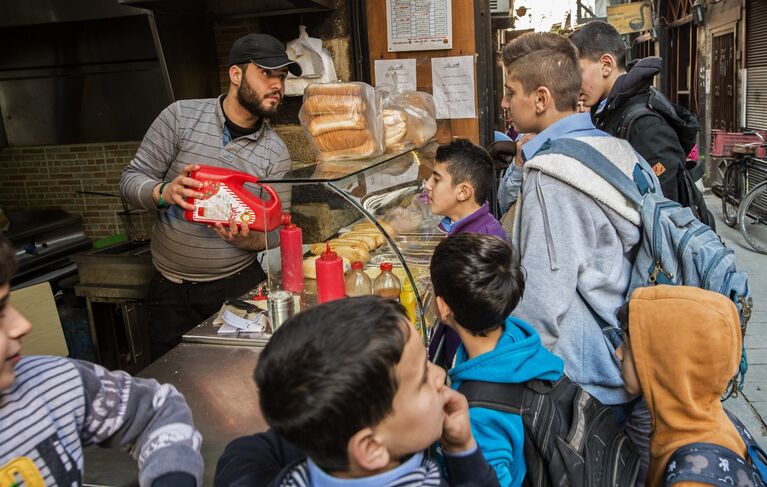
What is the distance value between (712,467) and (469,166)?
1.80 metres

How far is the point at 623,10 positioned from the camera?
13.6 m

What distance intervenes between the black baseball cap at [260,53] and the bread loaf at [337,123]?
43 cm

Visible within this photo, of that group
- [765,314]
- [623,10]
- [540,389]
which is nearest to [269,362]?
[540,389]

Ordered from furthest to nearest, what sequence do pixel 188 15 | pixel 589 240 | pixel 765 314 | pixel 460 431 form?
pixel 765 314, pixel 188 15, pixel 589 240, pixel 460 431

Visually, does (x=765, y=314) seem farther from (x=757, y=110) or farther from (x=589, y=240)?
(x=757, y=110)

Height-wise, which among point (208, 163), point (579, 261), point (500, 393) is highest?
point (208, 163)

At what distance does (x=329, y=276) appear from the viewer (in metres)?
2.59

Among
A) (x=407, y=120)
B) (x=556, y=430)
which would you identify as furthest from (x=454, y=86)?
(x=556, y=430)

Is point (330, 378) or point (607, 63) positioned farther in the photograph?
point (607, 63)

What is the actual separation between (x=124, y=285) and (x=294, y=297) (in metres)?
2.39

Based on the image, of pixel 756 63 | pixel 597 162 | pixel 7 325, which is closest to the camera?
pixel 7 325

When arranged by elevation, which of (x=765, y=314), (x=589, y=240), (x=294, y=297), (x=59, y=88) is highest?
(x=59, y=88)

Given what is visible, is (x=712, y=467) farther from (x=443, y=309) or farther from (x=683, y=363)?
(x=443, y=309)

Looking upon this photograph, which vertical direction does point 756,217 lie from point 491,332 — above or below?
below
